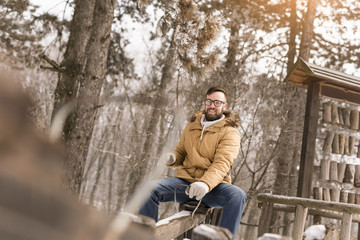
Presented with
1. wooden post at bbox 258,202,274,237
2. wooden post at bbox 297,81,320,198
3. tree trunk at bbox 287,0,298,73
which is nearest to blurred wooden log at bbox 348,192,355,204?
wooden post at bbox 297,81,320,198

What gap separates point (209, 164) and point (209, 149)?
14cm

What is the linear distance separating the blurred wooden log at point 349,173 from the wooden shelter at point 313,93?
0.57 m

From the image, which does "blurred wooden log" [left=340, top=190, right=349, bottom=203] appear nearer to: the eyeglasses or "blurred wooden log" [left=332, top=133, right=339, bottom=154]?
"blurred wooden log" [left=332, top=133, right=339, bottom=154]

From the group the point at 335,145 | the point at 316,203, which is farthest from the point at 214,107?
the point at 335,145

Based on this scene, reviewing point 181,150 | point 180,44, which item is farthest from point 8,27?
point 181,150

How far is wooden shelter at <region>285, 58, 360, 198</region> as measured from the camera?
5.22 metres

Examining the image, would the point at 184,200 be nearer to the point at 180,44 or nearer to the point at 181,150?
the point at 181,150

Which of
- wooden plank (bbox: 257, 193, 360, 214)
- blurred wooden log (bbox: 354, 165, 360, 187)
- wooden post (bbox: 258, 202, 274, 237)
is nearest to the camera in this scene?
wooden plank (bbox: 257, 193, 360, 214)

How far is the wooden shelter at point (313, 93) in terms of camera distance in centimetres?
522

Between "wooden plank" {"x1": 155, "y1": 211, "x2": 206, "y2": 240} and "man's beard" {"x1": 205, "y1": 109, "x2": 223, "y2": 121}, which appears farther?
"man's beard" {"x1": 205, "y1": 109, "x2": 223, "y2": 121}

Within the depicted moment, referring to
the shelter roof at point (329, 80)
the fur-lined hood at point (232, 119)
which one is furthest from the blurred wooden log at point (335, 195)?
the fur-lined hood at point (232, 119)

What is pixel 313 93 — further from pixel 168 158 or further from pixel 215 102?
pixel 168 158

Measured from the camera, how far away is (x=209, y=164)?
3572mm

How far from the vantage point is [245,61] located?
909 centimetres
